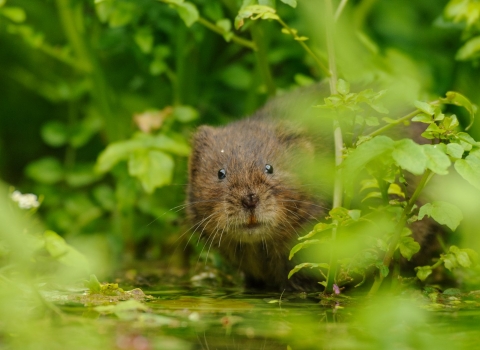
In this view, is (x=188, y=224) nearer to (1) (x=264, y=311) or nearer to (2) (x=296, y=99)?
(2) (x=296, y=99)

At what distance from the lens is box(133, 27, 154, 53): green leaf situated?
4789 mm

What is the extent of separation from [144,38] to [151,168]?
0.88m

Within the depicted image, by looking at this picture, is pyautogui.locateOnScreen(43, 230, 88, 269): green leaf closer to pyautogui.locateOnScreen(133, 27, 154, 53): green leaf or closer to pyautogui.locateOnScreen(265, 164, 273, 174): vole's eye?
pyautogui.locateOnScreen(265, 164, 273, 174): vole's eye

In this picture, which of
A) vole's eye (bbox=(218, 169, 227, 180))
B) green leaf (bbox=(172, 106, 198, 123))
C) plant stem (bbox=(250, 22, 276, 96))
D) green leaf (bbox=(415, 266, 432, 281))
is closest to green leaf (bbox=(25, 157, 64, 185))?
green leaf (bbox=(172, 106, 198, 123))

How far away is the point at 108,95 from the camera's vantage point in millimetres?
5473

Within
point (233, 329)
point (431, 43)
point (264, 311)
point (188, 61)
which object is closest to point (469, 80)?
point (431, 43)

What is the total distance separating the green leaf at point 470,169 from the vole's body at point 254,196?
45.1 inches

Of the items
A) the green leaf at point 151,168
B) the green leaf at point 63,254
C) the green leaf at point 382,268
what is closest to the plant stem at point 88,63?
the green leaf at point 151,168

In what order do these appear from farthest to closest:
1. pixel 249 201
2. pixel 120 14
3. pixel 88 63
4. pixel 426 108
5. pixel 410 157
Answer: pixel 88 63, pixel 120 14, pixel 249 201, pixel 426 108, pixel 410 157

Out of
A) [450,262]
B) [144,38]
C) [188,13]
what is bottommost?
[450,262]

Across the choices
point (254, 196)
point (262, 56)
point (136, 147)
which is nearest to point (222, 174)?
point (254, 196)

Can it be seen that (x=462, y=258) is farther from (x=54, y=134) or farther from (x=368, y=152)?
(x=54, y=134)

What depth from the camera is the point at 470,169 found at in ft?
9.53

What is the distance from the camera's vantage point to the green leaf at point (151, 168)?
4.54 metres
